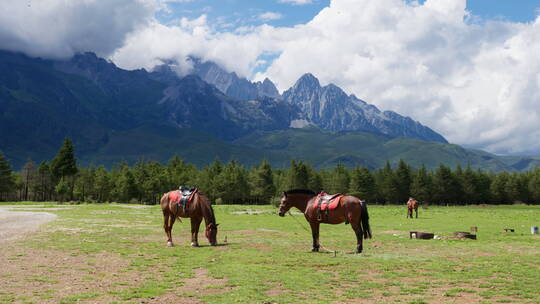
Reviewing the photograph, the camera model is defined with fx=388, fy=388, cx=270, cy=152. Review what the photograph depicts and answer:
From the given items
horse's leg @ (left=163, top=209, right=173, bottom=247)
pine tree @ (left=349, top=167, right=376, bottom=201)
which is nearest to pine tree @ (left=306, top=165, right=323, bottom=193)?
pine tree @ (left=349, top=167, right=376, bottom=201)

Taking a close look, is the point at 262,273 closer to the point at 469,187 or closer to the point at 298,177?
the point at 298,177

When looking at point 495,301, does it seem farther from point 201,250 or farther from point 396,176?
point 396,176

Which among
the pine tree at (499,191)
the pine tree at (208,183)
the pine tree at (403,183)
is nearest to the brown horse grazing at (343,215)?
the pine tree at (208,183)

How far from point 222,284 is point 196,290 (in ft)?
3.57

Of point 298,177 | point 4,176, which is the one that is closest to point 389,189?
point 298,177

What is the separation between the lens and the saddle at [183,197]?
24406mm

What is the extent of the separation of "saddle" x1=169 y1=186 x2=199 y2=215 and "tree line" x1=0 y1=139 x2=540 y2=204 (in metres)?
96.3

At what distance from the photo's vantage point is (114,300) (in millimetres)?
11328

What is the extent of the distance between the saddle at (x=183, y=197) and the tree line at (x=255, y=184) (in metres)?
96.3

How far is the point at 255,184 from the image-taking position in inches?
5300

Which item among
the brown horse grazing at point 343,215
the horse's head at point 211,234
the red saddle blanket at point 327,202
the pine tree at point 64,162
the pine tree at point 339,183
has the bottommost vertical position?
the horse's head at point 211,234

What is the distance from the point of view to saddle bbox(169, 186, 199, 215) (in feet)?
80.1

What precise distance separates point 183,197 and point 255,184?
110 m

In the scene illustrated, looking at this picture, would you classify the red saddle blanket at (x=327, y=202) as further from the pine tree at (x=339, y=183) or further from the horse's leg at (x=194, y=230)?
the pine tree at (x=339, y=183)
